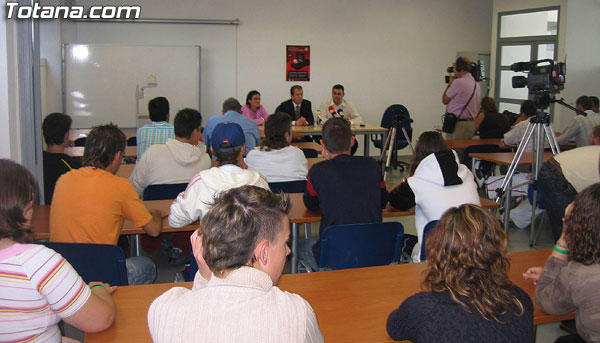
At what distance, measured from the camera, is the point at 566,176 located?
144 inches

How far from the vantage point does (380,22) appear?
978cm

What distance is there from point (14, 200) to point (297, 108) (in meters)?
7.20

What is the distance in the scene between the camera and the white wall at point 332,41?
886 centimetres

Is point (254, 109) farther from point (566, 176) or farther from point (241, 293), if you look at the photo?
point (241, 293)

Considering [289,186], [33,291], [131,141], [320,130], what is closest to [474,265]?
[33,291]

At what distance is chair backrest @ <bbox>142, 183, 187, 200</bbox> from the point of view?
374 centimetres

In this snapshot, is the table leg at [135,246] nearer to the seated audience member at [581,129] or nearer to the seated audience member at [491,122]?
the seated audience member at [581,129]

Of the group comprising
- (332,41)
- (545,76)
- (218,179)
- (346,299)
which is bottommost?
(346,299)

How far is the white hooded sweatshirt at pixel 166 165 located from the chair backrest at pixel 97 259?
154 cm

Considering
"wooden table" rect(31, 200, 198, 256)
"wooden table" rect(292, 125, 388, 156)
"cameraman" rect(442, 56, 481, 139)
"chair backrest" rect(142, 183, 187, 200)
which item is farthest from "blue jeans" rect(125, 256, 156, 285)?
"cameraman" rect(442, 56, 481, 139)

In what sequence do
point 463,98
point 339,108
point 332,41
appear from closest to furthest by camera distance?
point 463,98
point 339,108
point 332,41

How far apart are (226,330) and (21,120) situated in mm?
3184

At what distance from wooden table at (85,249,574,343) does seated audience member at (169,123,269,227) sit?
0.68m

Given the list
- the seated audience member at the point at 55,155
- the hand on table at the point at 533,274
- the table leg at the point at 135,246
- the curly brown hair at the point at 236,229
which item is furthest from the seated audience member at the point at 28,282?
the seated audience member at the point at 55,155
